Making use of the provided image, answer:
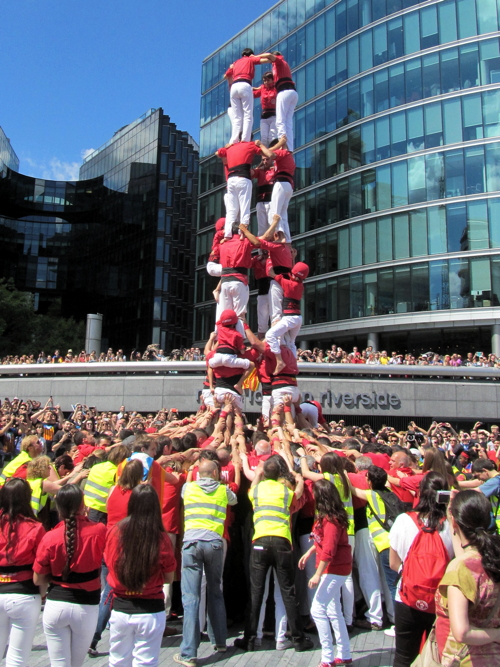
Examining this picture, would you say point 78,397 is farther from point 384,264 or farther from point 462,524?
point 462,524

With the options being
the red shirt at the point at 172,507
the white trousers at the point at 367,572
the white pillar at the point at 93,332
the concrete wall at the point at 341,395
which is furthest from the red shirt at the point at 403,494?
the white pillar at the point at 93,332

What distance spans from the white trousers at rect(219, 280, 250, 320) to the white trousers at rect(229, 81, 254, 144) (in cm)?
323

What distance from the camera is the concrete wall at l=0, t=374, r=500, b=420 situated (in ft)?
82.0

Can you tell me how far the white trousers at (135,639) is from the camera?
156 inches

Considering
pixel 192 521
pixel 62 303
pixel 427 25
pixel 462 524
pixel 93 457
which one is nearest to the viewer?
pixel 462 524

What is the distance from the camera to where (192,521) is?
220 inches

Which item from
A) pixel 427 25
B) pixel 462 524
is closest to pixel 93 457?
pixel 462 524

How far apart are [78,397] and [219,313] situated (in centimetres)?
1472

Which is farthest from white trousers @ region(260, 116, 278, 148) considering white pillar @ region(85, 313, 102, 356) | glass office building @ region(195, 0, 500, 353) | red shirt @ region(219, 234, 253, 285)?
white pillar @ region(85, 313, 102, 356)

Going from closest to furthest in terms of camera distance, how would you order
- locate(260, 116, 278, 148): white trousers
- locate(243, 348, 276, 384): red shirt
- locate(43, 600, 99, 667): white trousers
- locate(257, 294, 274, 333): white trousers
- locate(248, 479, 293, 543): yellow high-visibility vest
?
locate(43, 600, 99, 667): white trousers → locate(248, 479, 293, 543): yellow high-visibility vest → locate(243, 348, 276, 384): red shirt → locate(257, 294, 274, 333): white trousers → locate(260, 116, 278, 148): white trousers

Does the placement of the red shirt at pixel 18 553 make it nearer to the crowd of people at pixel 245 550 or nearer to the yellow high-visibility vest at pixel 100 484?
the crowd of people at pixel 245 550

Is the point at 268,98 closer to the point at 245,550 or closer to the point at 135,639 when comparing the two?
the point at 245,550

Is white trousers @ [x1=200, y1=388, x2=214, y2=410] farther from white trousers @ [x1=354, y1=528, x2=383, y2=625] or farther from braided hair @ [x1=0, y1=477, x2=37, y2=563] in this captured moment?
braided hair @ [x1=0, y1=477, x2=37, y2=563]

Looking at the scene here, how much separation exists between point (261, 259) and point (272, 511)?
27.2 feet
